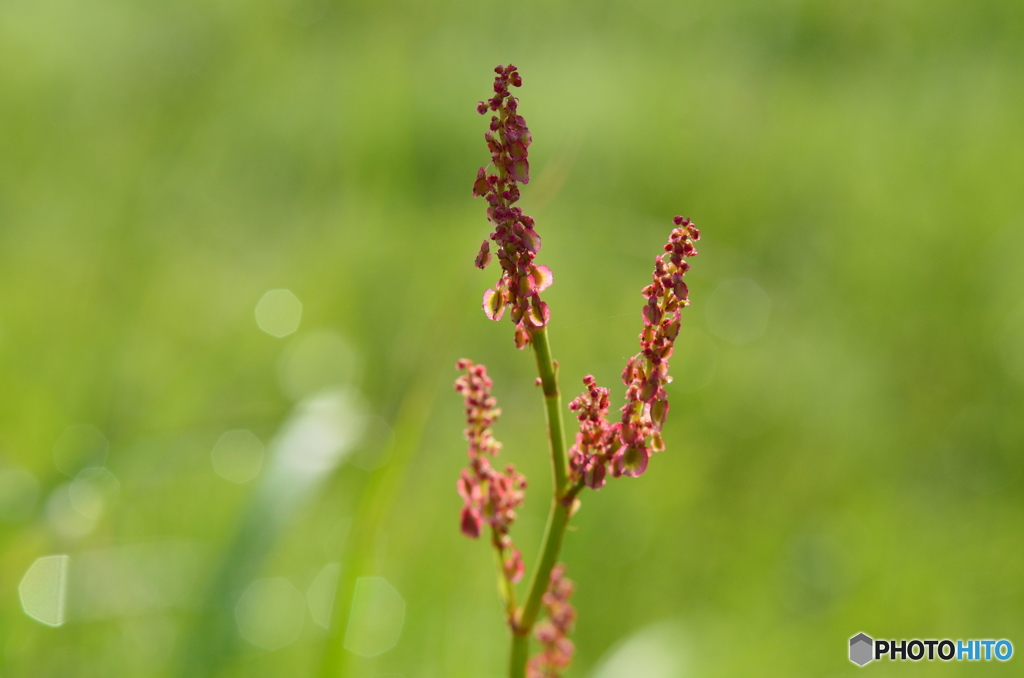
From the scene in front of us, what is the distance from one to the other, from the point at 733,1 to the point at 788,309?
144 cm

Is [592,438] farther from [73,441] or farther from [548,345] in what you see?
[73,441]

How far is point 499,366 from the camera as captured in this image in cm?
187

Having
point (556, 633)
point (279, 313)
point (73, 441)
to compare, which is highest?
point (279, 313)

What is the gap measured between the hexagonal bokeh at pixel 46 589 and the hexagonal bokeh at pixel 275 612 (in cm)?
21

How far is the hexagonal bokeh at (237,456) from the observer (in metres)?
1.40

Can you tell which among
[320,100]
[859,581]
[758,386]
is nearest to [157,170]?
[320,100]

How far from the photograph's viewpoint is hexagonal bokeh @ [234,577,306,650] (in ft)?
3.47

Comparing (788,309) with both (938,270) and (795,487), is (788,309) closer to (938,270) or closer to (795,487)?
(938,270)

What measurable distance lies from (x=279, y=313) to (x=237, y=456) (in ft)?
1.74

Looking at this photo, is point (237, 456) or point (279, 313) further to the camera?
point (279, 313)

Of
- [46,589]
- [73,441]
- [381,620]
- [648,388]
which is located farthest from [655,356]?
[73,441]

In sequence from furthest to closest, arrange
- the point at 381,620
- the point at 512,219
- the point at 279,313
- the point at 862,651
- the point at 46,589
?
the point at 279,313, the point at 381,620, the point at 862,651, the point at 46,589, the point at 512,219

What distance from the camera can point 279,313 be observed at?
190 cm

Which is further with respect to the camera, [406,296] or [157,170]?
[157,170]
